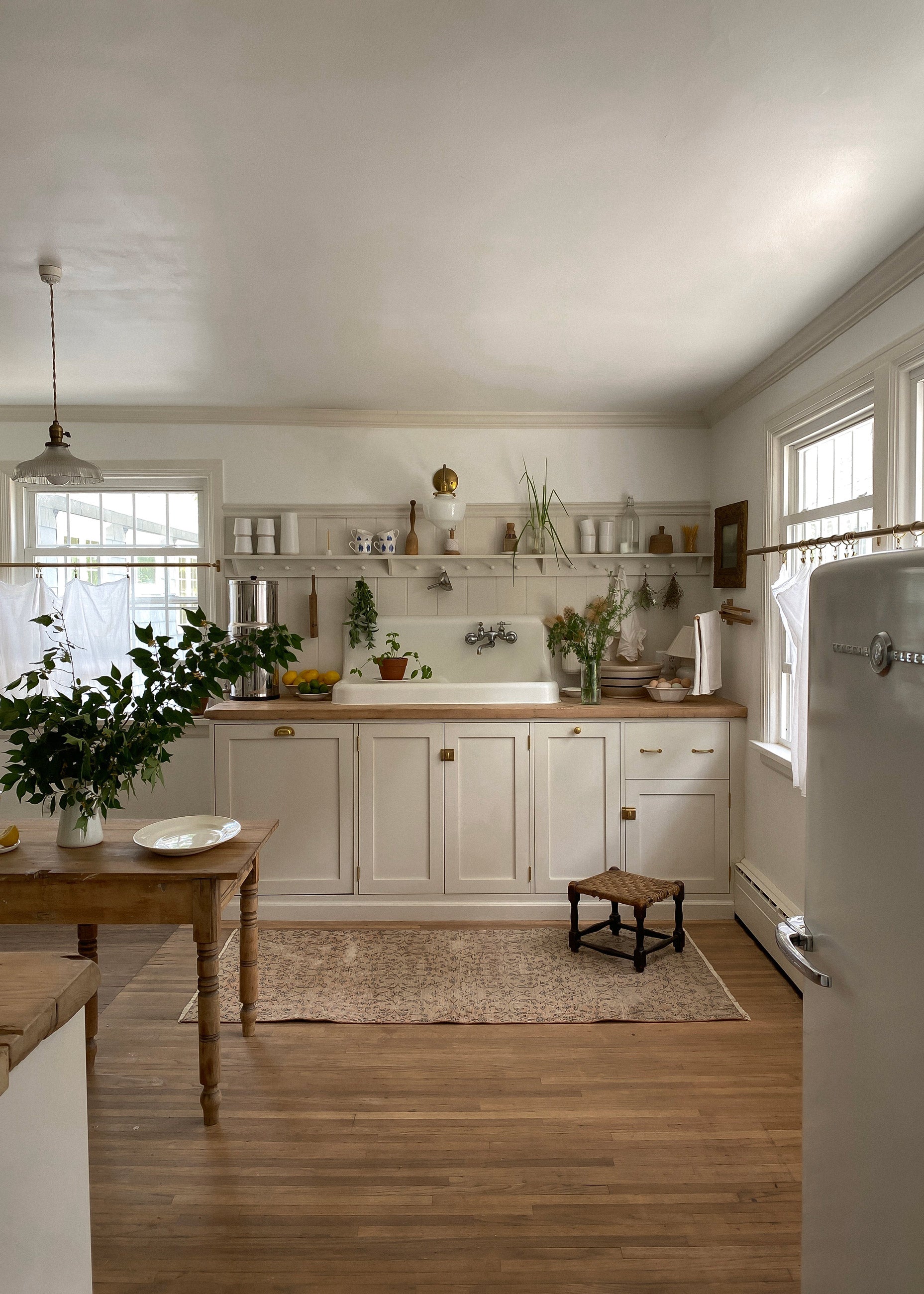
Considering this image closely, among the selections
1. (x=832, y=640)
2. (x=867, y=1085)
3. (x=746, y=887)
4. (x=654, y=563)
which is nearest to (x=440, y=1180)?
(x=867, y=1085)

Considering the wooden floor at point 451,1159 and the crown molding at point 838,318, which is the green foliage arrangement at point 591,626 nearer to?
the crown molding at point 838,318

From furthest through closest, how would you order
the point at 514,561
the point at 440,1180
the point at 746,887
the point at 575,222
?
the point at 514,561, the point at 746,887, the point at 575,222, the point at 440,1180

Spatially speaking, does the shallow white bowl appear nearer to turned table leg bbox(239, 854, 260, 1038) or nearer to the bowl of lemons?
the bowl of lemons

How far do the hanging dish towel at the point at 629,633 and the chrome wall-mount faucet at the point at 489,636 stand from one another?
1.92 feet

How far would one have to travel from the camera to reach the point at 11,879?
2.23 meters

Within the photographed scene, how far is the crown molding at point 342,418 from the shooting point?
448 centimetres

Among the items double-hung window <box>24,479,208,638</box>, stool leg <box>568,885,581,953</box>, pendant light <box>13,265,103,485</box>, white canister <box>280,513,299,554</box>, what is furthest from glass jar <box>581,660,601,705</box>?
pendant light <box>13,265,103,485</box>

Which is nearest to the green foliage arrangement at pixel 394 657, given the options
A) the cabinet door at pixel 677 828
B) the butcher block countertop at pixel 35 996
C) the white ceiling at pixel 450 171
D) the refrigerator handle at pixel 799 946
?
the cabinet door at pixel 677 828

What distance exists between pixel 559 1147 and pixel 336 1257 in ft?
2.21

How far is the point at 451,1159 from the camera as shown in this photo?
2.24 m

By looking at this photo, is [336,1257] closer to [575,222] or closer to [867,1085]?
[867,1085]

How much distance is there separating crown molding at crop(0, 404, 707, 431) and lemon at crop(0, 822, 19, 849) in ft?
8.81

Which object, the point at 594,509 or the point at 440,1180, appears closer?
the point at 440,1180

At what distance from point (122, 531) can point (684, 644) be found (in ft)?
10.3
